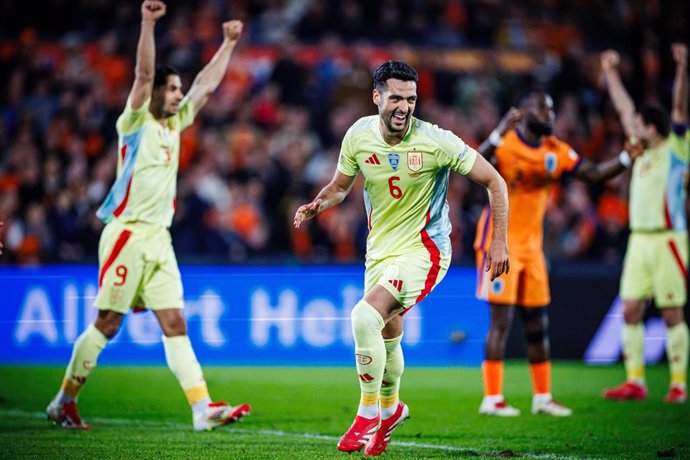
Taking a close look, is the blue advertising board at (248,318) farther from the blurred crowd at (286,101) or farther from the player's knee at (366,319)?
the player's knee at (366,319)

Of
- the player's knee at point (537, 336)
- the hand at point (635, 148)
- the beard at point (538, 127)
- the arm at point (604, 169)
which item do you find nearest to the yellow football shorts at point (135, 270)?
the player's knee at point (537, 336)

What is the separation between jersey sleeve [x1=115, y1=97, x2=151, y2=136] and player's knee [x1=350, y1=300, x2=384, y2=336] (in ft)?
8.98

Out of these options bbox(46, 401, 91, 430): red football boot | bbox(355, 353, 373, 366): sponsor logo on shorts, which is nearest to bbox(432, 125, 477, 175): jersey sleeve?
bbox(355, 353, 373, 366): sponsor logo on shorts

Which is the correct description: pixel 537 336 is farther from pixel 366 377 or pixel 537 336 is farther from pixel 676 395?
pixel 366 377

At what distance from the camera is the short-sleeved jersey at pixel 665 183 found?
37.6 ft

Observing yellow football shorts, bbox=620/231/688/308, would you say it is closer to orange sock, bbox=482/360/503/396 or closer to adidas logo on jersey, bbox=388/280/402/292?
orange sock, bbox=482/360/503/396

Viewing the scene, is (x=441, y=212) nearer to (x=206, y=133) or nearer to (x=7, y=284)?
(x=7, y=284)

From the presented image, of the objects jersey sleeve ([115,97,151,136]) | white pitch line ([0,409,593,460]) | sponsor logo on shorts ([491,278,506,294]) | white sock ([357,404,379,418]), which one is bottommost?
white pitch line ([0,409,593,460])

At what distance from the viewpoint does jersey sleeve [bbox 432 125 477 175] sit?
23.5 feet

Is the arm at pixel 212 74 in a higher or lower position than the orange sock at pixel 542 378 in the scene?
higher

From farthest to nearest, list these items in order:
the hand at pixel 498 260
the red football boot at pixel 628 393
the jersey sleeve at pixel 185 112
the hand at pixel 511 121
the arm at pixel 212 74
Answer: the red football boot at pixel 628 393 < the hand at pixel 511 121 < the arm at pixel 212 74 < the jersey sleeve at pixel 185 112 < the hand at pixel 498 260

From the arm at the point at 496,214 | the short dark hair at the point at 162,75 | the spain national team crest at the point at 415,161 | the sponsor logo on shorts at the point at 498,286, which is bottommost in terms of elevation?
the sponsor logo on shorts at the point at 498,286

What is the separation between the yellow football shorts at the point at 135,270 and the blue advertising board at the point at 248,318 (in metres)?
5.29

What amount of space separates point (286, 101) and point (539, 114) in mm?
9274
